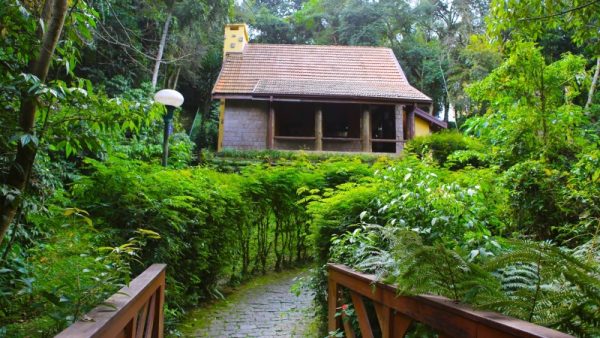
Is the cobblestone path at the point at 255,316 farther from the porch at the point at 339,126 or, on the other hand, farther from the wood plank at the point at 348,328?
the porch at the point at 339,126

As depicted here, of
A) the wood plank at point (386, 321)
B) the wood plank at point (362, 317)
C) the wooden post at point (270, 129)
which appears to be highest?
the wooden post at point (270, 129)

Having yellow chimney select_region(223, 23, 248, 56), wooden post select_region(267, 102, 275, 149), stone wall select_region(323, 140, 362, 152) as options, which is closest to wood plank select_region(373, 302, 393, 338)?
wooden post select_region(267, 102, 275, 149)

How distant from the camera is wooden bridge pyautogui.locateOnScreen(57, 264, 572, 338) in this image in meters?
1.45

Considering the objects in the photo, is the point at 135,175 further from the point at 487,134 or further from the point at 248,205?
the point at 487,134

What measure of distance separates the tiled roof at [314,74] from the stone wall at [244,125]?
66 cm

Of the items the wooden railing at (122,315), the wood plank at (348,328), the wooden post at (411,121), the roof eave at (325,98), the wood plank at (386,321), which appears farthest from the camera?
the wooden post at (411,121)

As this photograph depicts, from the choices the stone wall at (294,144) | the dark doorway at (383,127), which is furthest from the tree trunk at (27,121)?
the dark doorway at (383,127)

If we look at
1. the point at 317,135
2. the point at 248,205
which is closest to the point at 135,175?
the point at 248,205

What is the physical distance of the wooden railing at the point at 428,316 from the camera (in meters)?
1.38

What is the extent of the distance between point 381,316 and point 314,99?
15.3 meters

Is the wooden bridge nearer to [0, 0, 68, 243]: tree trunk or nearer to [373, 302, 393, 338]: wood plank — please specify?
[373, 302, 393, 338]: wood plank

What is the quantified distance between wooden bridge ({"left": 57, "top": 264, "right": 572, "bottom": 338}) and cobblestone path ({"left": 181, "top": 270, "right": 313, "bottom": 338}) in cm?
179

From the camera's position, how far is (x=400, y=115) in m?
17.9

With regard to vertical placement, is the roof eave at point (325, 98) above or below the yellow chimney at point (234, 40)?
below
